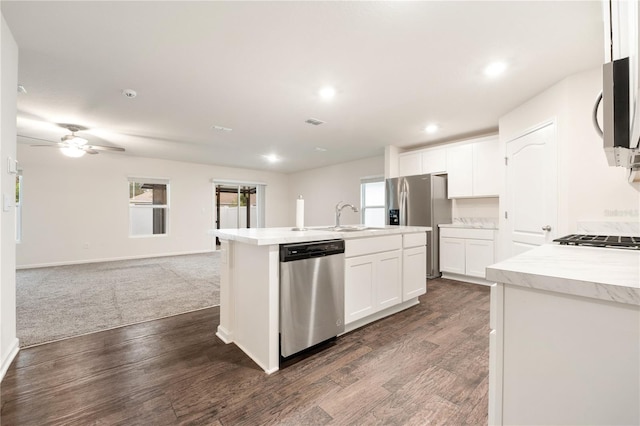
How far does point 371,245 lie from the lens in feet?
8.32

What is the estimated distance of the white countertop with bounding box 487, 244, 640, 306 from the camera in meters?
0.61

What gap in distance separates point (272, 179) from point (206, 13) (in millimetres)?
6804

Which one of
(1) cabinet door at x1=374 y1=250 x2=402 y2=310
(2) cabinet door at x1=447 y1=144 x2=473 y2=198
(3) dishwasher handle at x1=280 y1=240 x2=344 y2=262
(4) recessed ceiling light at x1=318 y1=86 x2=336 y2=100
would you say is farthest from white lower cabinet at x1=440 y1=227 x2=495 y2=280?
(4) recessed ceiling light at x1=318 y1=86 x2=336 y2=100

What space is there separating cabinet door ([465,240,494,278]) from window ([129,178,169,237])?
6.55 meters

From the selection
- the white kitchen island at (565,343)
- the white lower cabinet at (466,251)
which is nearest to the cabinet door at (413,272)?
the white lower cabinet at (466,251)

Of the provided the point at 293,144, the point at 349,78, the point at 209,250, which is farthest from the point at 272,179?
the point at 349,78

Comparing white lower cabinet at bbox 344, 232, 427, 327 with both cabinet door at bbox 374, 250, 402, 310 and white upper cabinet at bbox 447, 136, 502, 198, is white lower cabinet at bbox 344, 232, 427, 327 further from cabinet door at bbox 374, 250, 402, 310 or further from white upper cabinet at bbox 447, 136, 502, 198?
A: white upper cabinet at bbox 447, 136, 502, 198

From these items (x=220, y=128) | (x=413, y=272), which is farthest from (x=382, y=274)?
(x=220, y=128)

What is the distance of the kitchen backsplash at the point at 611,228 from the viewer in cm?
219

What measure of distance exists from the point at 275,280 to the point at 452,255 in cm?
350

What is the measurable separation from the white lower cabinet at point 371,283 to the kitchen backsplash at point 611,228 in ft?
5.40

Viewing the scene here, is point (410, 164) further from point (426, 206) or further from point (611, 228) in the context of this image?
point (611, 228)

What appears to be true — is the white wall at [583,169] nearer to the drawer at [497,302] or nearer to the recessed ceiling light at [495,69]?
the recessed ceiling light at [495,69]

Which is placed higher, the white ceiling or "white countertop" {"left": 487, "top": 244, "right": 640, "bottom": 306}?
the white ceiling
